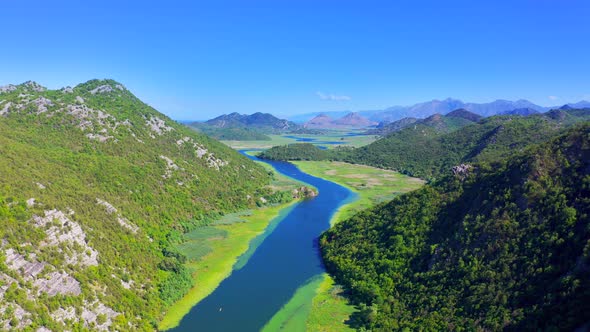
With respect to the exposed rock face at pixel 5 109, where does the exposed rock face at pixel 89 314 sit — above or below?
below

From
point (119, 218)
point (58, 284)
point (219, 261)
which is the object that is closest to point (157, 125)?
point (119, 218)

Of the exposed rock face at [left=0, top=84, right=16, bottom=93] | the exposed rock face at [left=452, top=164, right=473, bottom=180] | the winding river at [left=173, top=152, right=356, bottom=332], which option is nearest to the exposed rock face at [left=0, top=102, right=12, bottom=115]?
the exposed rock face at [left=0, top=84, right=16, bottom=93]

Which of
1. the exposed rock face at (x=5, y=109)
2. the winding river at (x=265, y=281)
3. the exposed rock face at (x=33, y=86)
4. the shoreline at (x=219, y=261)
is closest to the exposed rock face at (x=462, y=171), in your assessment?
the winding river at (x=265, y=281)

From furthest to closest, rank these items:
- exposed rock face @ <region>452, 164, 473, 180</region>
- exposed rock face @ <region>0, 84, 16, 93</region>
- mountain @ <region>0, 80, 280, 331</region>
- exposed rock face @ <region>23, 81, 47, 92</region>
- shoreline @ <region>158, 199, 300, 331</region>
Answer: exposed rock face @ <region>23, 81, 47, 92</region> < exposed rock face @ <region>0, 84, 16, 93</region> < exposed rock face @ <region>452, 164, 473, 180</region> < shoreline @ <region>158, 199, 300, 331</region> < mountain @ <region>0, 80, 280, 331</region>

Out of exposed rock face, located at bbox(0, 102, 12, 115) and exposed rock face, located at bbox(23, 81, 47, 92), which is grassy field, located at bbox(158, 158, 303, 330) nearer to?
exposed rock face, located at bbox(0, 102, 12, 115)

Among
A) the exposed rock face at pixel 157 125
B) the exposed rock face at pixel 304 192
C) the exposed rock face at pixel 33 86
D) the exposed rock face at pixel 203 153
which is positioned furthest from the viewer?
the exposed rock face at pixel 33 86

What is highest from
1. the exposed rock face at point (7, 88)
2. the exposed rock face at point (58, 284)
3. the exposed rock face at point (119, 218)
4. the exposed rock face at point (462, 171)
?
the exposed rock face at point (7, 88)

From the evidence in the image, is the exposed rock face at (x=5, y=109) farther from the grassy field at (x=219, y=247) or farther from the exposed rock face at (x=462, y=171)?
the exposed rock face at (x=462, y=171)

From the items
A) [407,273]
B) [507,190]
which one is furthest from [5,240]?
[507,190]

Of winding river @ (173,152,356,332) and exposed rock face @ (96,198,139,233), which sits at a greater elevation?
exposed rock face @ (96,198,139,233)
